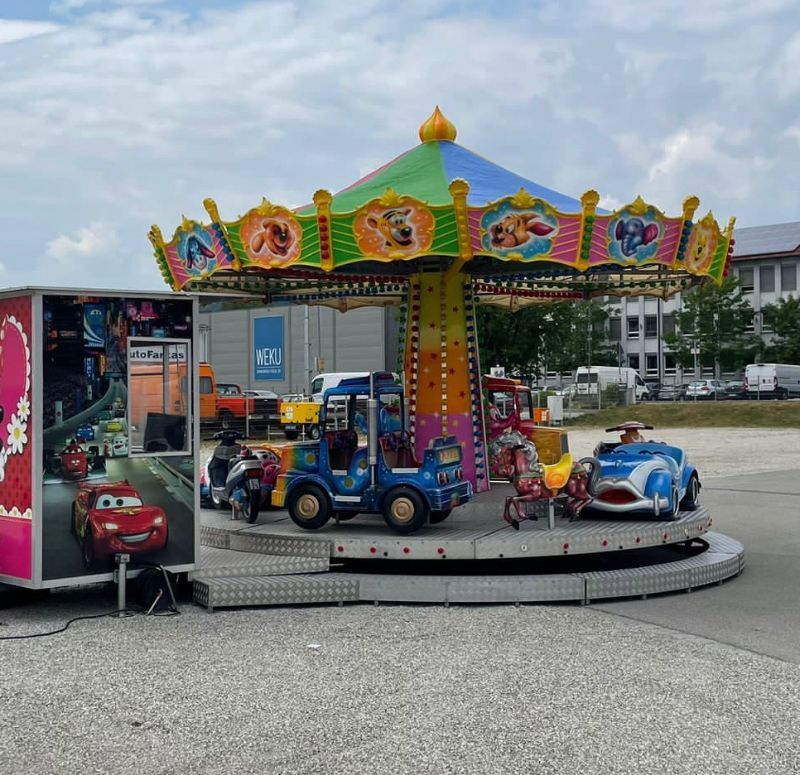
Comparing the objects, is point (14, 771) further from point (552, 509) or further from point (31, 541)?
point (552, 509)

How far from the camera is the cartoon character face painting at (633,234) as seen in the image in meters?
9.79

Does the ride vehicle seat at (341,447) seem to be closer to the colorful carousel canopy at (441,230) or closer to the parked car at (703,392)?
the colorful carousel canopy at (441,230)

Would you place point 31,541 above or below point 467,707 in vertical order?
above

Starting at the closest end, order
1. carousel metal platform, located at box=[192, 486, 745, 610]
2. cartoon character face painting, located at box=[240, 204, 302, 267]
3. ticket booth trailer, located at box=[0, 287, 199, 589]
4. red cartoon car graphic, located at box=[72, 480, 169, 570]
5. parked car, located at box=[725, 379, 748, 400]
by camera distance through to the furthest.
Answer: ticket booth trailer, located at box=[0, 287, 199, 589], red cartoon car graphic, located at box=[72, 480, 169, 570], carousel metal platform, located at box=[192, 486, 745, 610], cartoon character face painting, located at box=[240, 204, 302, 267], parked car, located at box=[725, 379, 748, 400]

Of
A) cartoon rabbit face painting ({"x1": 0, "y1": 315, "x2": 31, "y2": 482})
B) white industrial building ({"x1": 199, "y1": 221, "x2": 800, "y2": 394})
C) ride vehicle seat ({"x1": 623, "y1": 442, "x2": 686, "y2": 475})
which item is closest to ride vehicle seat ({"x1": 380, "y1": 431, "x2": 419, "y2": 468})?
A: ride vehicle seat ({"x1": 623, "y1": 442, "x2": 686, "y2": 475})

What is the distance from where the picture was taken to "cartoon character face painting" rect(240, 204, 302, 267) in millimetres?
9656

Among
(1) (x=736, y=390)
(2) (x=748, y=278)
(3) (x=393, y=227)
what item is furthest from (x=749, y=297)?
(3) (x=393, y=227)

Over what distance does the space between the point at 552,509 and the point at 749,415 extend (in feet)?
115

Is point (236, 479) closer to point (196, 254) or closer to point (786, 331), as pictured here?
point (196, 254)

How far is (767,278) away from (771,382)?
19.4m

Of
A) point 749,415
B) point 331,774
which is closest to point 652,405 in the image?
point 749,415

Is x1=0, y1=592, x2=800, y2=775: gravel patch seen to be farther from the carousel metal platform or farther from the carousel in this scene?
the carousel

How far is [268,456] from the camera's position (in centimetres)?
1086

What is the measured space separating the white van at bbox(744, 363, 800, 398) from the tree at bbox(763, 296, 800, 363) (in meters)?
6.22
